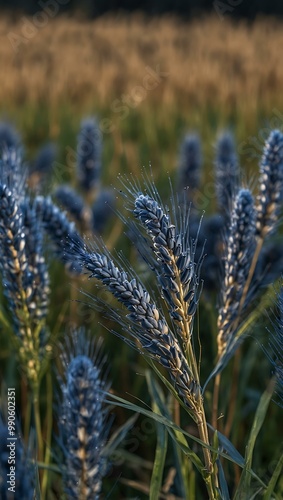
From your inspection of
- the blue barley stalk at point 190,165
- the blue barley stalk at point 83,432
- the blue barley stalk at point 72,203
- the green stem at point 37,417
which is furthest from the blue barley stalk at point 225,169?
the blue barley stalk at point 83,432

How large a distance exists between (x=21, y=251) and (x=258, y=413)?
469mm

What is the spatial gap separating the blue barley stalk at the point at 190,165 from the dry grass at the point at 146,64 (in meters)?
4.00

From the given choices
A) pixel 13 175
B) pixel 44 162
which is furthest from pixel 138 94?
pixel 13 175

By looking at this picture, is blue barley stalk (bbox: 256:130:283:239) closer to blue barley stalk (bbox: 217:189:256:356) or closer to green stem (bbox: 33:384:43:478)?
blue barley stalk (bbox: 217:189:256:356)

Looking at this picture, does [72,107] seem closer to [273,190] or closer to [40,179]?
[40,179]

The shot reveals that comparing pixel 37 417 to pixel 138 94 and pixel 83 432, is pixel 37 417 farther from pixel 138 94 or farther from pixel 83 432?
pixel 138 94

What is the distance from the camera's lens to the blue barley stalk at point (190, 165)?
9.91ft

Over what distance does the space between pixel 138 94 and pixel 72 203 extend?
13.5 feet

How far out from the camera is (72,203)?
2.27m

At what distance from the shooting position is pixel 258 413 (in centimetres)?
123

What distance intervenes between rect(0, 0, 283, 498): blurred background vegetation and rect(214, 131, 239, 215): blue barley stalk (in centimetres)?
Result: 45

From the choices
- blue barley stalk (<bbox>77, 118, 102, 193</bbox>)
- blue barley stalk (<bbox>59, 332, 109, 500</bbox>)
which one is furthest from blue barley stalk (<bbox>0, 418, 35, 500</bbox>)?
blue barley stalk (<bbox>77, 118, 102, 193</bbox>)

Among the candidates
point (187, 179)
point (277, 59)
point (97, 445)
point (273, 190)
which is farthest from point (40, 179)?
point (277, 59)

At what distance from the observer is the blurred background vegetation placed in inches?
119
